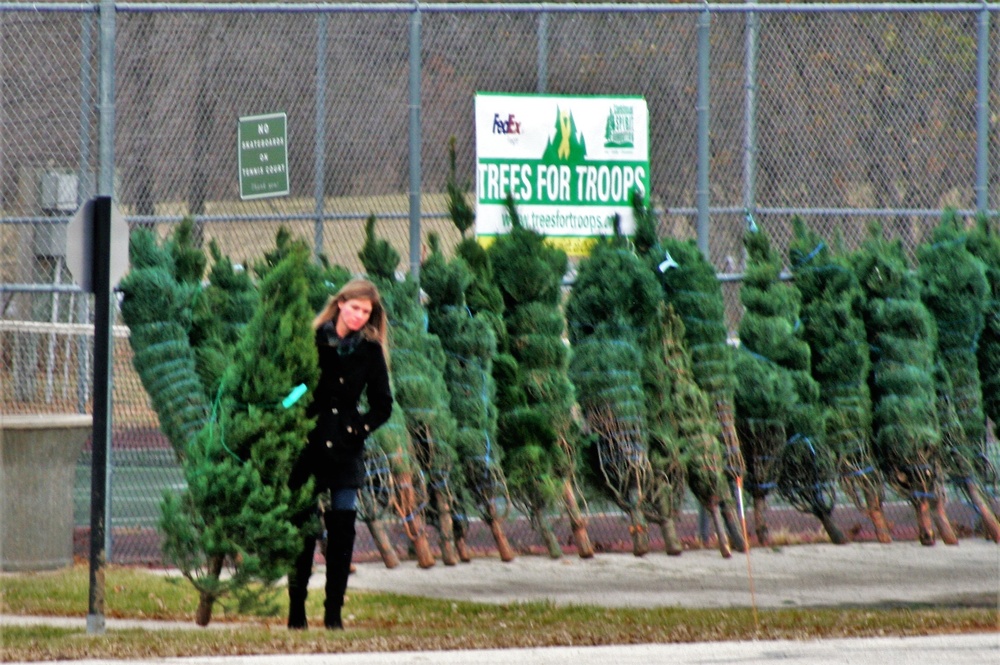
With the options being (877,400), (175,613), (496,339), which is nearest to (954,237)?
(877,400)

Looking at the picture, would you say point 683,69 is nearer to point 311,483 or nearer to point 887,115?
point 887,115

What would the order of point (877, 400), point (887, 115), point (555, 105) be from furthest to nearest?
point (887, 115) < point (555, 105) < point (877, 400)

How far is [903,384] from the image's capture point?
9.38m

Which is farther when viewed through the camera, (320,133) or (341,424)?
(320,133)

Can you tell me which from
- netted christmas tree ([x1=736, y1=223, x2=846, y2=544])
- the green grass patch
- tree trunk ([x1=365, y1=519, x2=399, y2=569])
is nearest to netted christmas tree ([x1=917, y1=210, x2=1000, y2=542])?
netted christmas tree ([x1=736, y1=223, x2=846, y2=544])

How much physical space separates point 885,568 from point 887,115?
3776 millimetres

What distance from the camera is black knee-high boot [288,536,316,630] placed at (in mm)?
7660

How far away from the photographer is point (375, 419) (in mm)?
A: 7633

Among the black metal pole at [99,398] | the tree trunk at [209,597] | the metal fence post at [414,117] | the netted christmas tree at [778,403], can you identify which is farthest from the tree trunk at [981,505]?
the black metal pole at [99,398]

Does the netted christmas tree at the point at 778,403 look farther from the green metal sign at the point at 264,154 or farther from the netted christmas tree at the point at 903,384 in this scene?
the green metal sign at the point at 264,154

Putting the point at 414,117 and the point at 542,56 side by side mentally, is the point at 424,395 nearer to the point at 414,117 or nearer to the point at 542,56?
the point at 414,117

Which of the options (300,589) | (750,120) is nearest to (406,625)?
(300,589)

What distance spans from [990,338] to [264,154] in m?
5.08

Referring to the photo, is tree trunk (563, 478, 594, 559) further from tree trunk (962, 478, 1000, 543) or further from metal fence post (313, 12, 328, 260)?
metal fence post (313, 12, 328, 260)
